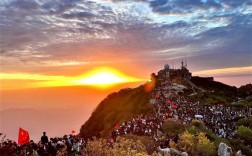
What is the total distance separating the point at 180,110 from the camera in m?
72.9

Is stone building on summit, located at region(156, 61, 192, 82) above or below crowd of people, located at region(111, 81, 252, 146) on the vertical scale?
above

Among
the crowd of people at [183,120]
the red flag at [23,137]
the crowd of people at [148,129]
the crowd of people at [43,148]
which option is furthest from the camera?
the crowd of people at [183,120]

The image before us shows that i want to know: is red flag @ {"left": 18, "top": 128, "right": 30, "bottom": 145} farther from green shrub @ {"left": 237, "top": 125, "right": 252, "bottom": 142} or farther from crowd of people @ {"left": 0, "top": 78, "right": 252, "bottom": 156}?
green shrub @ {"left": 237, "top": 125, "right": 252, "bottom": 142}

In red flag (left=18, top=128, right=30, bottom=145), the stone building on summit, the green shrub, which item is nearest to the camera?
red flag (left=18, top=128, right=30, bottom=145)

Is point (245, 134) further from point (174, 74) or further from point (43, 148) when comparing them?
point (174, 74)

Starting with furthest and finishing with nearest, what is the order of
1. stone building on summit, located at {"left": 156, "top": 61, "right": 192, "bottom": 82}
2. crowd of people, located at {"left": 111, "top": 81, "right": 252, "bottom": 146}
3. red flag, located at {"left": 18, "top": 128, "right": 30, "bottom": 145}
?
stone building on summit, located at {"left": 156, "top": 61, "right": 192, "bottom": 82}, crowd of people, located at {"left": 111, "top": 81, "right": 252, "bottom": 146}, red flag, located at {"left": 18, "top": 128, "right": 30, "bottom": 145}

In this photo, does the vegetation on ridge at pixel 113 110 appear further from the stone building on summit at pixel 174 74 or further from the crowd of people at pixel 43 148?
the crowd of people at pixel 43 148

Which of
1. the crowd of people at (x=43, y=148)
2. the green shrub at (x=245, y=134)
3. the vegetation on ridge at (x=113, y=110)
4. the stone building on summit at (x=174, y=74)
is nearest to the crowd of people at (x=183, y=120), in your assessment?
the green shrub at (x=245, y=134)

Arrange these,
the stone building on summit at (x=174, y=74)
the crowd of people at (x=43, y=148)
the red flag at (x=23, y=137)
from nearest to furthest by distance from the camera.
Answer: the crowd of people at (x=43, y=148)
the red flag at (x=23, y=137)
the stone building on summit at (x=174, y=74)

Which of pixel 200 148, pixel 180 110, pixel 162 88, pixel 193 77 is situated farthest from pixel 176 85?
pixel 200 148

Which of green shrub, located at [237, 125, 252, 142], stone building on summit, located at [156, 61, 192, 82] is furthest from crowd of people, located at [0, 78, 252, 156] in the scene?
stone building on summit, located at [156, 61, 192, 82]

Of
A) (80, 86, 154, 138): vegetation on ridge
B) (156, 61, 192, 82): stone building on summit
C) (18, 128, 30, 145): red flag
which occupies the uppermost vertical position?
(156, 61, 192, 82): stone building on summit

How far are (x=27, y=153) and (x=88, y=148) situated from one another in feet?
22.9

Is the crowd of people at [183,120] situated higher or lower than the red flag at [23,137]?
lower
